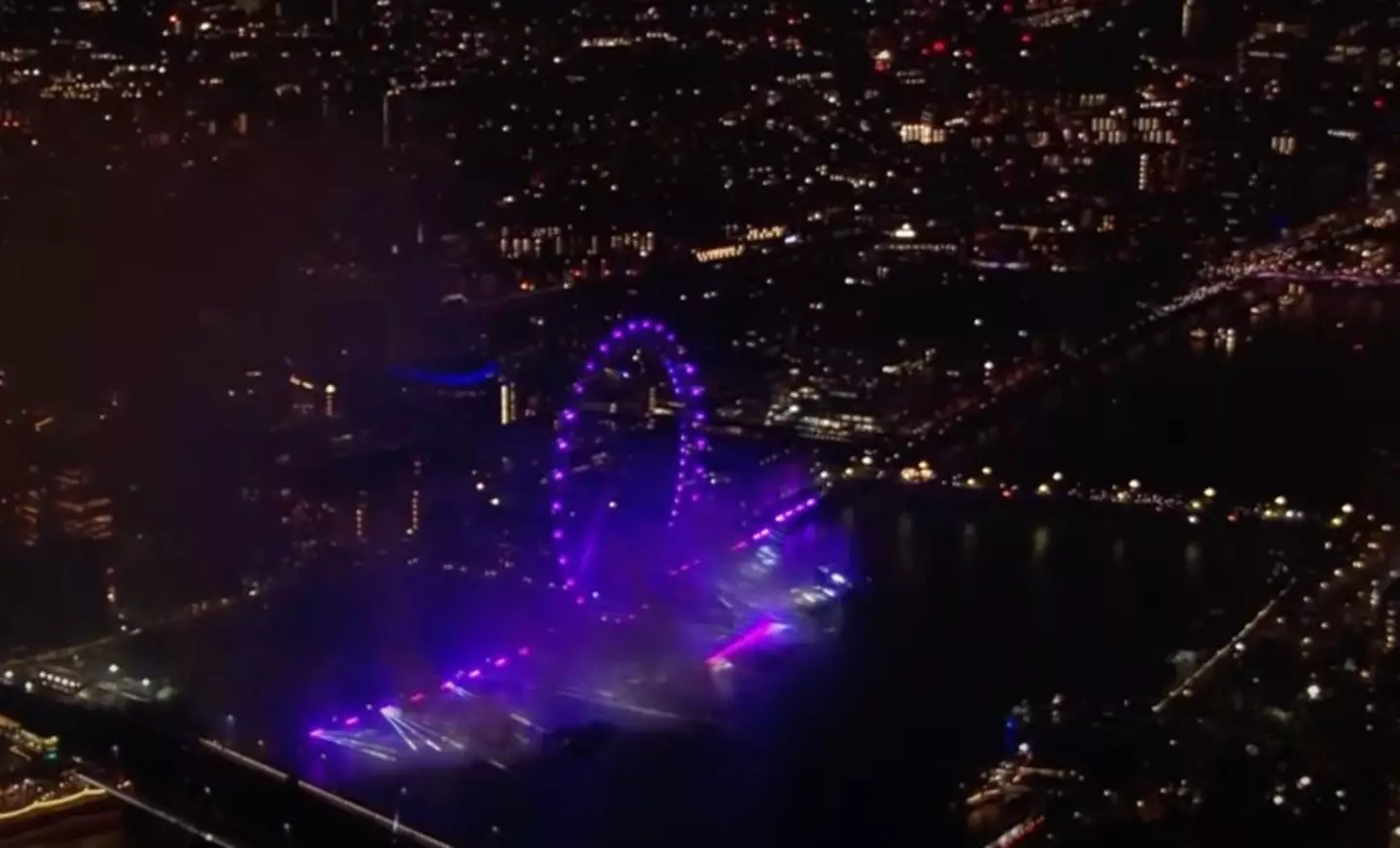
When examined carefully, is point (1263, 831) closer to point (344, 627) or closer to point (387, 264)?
point (344, 627)

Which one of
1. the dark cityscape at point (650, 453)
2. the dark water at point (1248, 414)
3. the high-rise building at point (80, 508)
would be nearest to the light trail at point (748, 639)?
the dark cityscape at point (650, 453)

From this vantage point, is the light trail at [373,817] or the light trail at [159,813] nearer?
the light trail at [159,813]

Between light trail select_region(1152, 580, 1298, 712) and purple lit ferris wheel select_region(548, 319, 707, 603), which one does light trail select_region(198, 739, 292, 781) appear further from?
light trail select_region(1152, 580, 1298, 712)

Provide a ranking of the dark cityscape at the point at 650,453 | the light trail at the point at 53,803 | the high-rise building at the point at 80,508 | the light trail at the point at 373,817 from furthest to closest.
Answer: the high-rise building at the point at 80,508 → the dark cityscape at the point at 650,453 → the light trail at the point at 373,817 → the light trail at the point at 53,803

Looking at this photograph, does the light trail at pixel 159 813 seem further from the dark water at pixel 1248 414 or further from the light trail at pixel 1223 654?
the dark water at pixel 1248 414

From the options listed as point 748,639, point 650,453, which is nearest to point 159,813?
point 748,639

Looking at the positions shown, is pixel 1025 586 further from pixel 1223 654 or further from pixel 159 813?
pixel 159 813
